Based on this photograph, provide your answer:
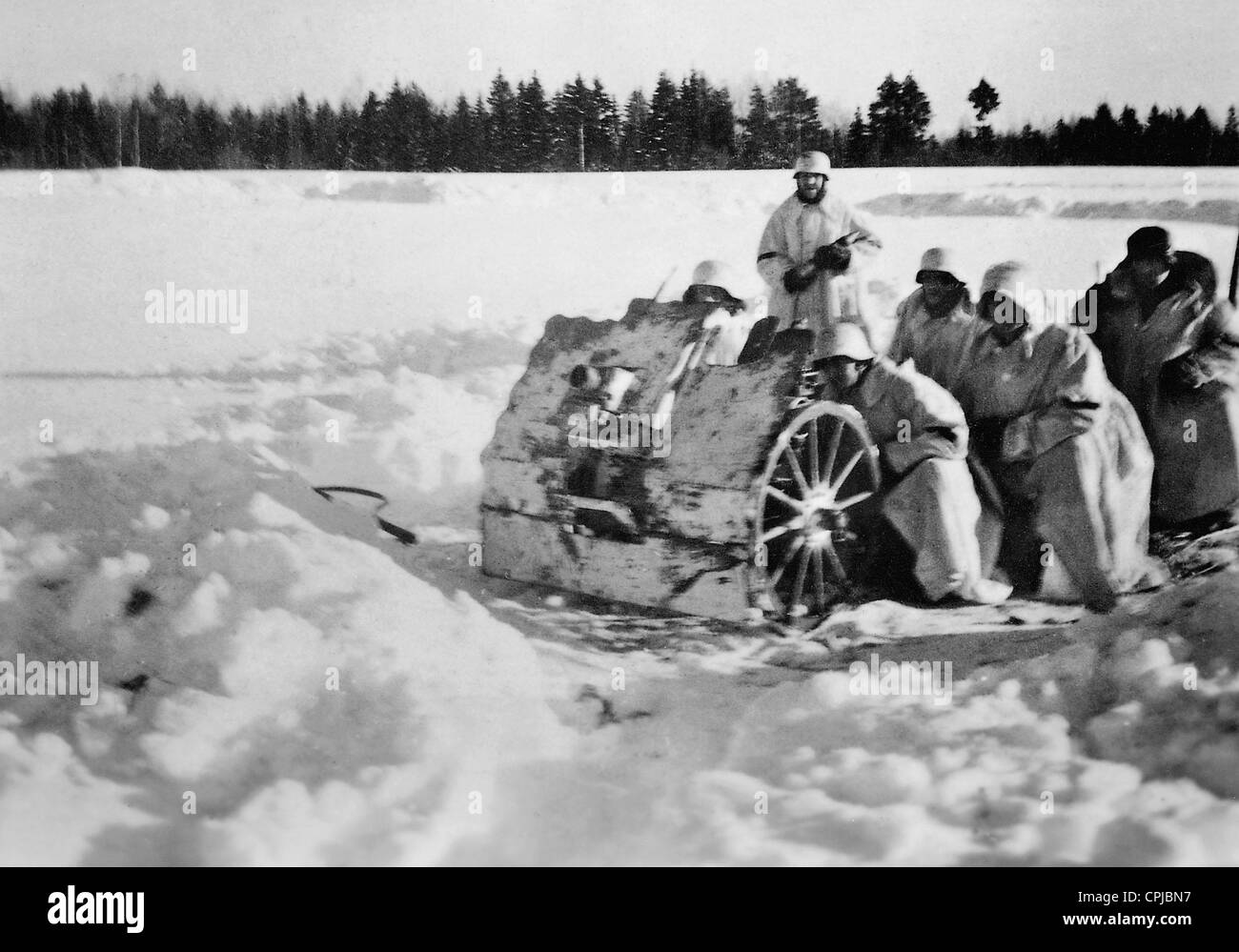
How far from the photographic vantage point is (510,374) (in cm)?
352

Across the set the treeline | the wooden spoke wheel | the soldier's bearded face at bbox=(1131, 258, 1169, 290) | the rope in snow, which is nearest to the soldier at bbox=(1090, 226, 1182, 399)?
the soldier's bearded face at bbox=(1131, 258, 1169, 290)

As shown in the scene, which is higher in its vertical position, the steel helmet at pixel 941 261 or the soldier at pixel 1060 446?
the steel helmet at pixel 941 261

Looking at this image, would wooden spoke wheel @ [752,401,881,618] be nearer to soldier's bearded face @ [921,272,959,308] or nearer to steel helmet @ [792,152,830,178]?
soldier's bearded face @ [921,272,959,308]

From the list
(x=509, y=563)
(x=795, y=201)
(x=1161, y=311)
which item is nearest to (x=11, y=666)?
(x=509, y=563)

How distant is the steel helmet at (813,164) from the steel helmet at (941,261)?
40cm

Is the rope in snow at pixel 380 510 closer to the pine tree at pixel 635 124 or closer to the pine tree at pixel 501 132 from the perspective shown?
the pine tree at pixel 501 132

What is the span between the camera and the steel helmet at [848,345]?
3.38 m

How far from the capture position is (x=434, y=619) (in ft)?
11.4

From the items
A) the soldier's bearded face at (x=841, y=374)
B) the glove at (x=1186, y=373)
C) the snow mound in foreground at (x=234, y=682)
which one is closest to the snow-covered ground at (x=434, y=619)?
the snow mound in foreground at (x=234, y=682)

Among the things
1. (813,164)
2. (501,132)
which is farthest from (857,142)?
(501,132)

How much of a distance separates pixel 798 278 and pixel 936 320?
1.47 ft

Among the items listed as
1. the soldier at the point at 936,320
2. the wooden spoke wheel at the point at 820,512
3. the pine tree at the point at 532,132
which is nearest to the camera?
the wooden spoke wheel at the point at 820,512

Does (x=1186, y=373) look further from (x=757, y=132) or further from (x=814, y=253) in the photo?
(x=757, y=132)

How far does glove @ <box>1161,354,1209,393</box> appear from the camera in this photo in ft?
11.3
